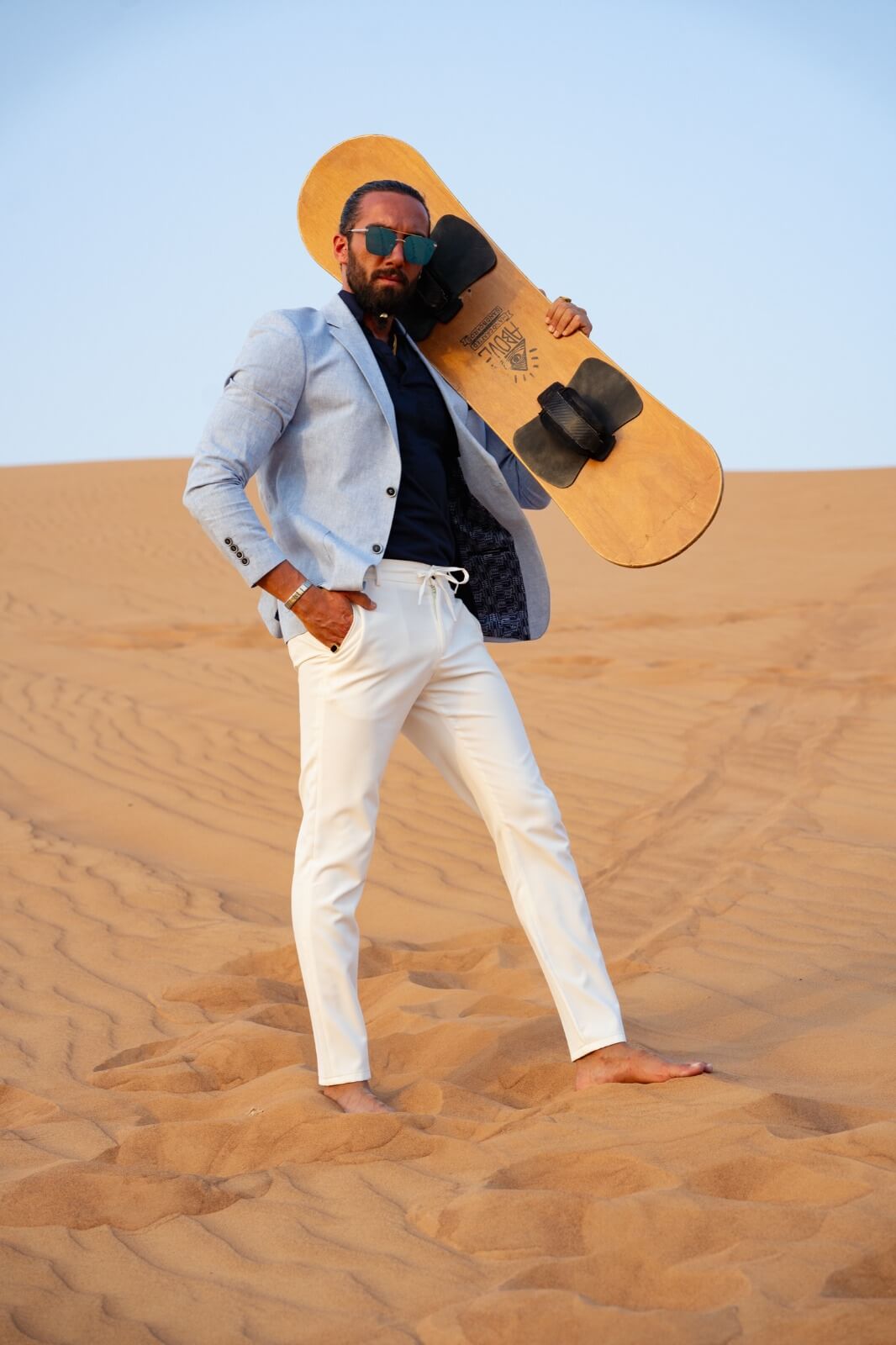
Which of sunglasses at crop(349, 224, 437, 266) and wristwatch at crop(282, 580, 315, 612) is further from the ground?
sunglasses at crop(349, 224, 437, 266)

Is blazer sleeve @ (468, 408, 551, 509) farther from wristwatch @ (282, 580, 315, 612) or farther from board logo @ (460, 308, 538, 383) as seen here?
wristwatch @ (282, 580, 315, 612)

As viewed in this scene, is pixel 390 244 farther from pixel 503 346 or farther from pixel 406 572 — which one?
pixel 406 572

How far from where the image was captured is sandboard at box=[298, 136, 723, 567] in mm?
3604

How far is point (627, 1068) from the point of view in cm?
318

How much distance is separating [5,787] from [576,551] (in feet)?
46.0

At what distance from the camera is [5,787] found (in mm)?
7254

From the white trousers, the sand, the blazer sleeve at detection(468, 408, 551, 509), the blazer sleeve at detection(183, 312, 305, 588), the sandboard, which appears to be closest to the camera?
the sand

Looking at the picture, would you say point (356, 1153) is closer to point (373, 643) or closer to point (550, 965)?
point (550, 965)

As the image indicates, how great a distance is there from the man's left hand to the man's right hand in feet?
3.50

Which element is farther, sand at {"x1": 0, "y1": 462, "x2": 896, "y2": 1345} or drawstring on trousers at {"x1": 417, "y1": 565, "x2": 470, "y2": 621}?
Answer: drawstring on trousers at {"x1": 417, "y1": 565, "x2": 470, "y2": 621}

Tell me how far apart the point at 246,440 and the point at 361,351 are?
0.38 m

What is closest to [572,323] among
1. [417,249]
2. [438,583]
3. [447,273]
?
[447,273]

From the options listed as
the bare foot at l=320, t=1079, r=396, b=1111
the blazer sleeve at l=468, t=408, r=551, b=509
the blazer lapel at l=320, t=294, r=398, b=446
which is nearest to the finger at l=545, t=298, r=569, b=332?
the blazer sleeve at l=468, t=408, r=551, b=509

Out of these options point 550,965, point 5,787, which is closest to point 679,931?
point 550,965
